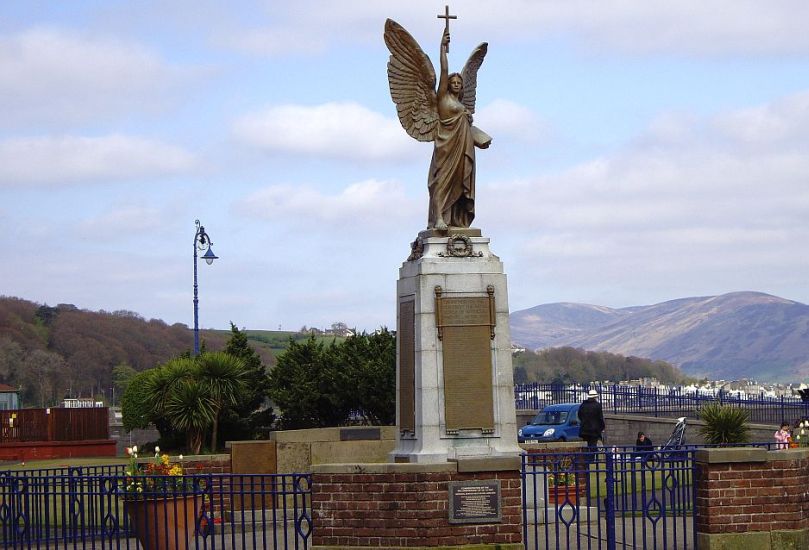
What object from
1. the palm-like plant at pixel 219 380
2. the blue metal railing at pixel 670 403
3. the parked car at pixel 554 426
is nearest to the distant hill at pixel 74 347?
the blue metal railing at pixel 670 403

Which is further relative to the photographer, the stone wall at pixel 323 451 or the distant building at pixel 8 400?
the distant building at pixel 8 400

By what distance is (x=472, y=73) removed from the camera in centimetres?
2056

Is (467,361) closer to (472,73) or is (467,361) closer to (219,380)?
(472,73)

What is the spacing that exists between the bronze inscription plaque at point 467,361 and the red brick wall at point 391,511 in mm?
3153

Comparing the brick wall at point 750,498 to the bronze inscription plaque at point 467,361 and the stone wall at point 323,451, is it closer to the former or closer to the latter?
the bronze inscription plaque at point 467,361

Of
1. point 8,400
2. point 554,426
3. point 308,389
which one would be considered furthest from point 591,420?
point 8,400

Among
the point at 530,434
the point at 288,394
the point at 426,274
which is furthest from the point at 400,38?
the point at 530,434

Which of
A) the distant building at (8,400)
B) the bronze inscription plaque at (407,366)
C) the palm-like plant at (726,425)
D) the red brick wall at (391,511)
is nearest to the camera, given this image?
the red brick wall at (391,511)

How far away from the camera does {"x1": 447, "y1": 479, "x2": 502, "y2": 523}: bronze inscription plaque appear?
15.0 meters

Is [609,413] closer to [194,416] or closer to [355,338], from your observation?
[355,338]

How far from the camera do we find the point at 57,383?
107m

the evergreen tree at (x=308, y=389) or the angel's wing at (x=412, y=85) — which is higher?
the angel's wing at (x=412, y=85)

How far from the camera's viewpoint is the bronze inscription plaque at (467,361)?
18344 millimetres

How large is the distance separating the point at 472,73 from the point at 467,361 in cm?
488
